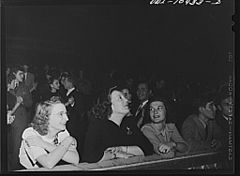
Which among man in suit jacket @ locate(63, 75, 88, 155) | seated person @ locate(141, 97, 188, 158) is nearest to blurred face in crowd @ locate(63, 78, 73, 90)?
man in suit jacket @ locate(63, 75, 88, 155)

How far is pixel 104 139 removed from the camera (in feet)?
3.05

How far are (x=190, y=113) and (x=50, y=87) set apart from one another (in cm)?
36

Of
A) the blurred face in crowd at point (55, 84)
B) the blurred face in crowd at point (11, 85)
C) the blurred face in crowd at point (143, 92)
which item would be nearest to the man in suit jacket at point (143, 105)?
the blurred face in crowd at point (143, 92)

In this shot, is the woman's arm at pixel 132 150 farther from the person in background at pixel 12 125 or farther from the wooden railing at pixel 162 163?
the person in background at pixel 12 125

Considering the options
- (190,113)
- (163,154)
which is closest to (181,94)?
(190,113)

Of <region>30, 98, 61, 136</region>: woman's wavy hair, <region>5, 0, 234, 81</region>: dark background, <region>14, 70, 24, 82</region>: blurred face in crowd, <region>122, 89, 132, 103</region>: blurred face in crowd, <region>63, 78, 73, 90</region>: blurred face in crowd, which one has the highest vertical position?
<region>5, 0, 234, 81</region>: dark background

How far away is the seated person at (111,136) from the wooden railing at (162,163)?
0.01m

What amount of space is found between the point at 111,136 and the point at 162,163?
0.48 ft

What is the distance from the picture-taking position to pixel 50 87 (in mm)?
931

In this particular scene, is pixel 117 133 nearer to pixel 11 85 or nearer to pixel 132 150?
pixel 132 150

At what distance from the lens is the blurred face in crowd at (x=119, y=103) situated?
93 cm

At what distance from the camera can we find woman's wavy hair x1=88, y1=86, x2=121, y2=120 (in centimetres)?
93

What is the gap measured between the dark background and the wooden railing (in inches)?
8.0

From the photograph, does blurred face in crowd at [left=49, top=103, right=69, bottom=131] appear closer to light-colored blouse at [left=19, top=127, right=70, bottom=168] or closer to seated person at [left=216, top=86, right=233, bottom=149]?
light-colored blouse at [left=19, top=127, right=70, bottom=168]
